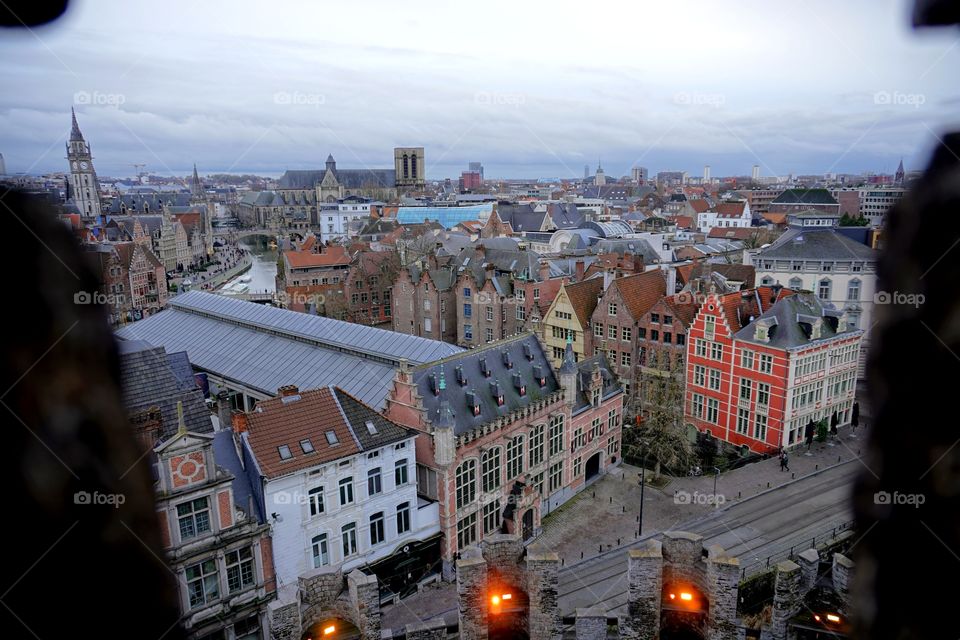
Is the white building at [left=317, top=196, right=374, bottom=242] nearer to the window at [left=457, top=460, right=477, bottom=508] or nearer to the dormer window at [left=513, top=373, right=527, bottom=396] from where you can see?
the dormer window at [left=513, top=373, right=527, bottom=396]

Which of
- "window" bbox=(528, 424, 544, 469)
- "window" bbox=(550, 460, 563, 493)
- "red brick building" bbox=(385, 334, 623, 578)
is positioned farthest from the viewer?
"window" bbox=(550, 460, 563, 493)

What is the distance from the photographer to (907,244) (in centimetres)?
242

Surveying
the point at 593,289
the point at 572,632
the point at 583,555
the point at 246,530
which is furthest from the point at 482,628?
the point at 593,289

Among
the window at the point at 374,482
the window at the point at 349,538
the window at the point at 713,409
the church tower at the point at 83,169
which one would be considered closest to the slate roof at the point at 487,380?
the window at the point at 374,482

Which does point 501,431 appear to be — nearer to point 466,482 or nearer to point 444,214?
point 466,482

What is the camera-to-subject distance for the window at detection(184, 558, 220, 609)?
2480cm

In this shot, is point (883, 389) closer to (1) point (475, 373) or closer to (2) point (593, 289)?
(1) point (475, 373)

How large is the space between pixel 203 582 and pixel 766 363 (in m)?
39.1

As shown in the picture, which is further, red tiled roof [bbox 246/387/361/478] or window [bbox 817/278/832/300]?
window [bbox 817/278/832/300]

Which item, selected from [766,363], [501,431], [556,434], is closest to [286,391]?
[501,431]

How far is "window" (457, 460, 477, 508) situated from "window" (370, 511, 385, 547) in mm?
4878

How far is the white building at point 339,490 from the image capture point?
1104 inches

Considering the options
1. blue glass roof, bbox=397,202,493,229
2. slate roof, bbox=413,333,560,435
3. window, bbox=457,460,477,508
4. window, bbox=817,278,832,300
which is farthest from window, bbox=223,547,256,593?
blue glass roof, bbox=397,202,493,229

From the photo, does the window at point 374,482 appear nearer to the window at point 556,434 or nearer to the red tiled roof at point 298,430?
the red tiled roof at point 298,430
